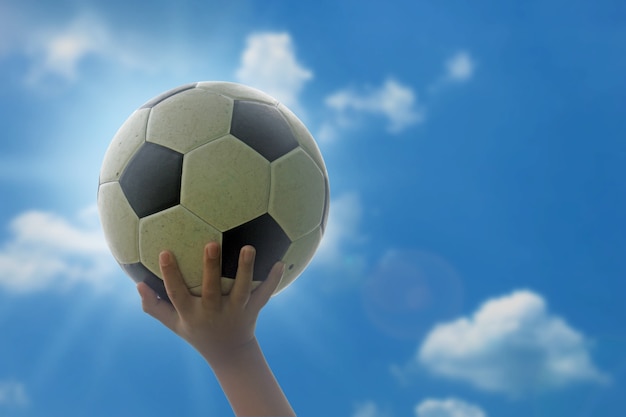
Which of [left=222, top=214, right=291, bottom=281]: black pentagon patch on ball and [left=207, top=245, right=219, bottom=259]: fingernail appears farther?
[left=222, top=214, right=291, bottom=281]: black pentagon patch on ball

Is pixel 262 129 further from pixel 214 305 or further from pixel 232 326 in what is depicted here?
pixel 232 326

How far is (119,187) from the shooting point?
4078 millimetres

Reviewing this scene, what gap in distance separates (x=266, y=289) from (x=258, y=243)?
1.15 feet

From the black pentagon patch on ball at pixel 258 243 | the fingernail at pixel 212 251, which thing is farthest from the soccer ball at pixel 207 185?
the fingernail at pixel 212 251

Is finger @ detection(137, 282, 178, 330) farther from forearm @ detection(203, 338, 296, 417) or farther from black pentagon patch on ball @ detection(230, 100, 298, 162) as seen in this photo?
black pentagon patch on ball @ detection(230, 100, 298, 162)

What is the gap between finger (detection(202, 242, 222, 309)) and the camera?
146 inches

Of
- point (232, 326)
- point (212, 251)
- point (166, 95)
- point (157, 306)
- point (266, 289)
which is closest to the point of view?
point (212, 251)

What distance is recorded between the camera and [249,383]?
3.92m

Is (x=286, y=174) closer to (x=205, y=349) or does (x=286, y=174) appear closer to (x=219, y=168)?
(x=219, y=168)

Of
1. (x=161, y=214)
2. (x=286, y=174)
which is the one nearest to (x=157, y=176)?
(x=161, y=214)

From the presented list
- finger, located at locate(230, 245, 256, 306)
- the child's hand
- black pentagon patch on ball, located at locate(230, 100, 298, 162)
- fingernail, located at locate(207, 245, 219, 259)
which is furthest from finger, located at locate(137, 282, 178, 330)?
black pentagon patch on ball, located at locate(230, 100, 298, 162)

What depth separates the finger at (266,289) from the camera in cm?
402

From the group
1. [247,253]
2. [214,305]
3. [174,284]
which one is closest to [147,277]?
[174,284]

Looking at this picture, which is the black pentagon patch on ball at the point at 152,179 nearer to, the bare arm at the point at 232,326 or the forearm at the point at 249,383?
the bare arm at the point at 232,326
